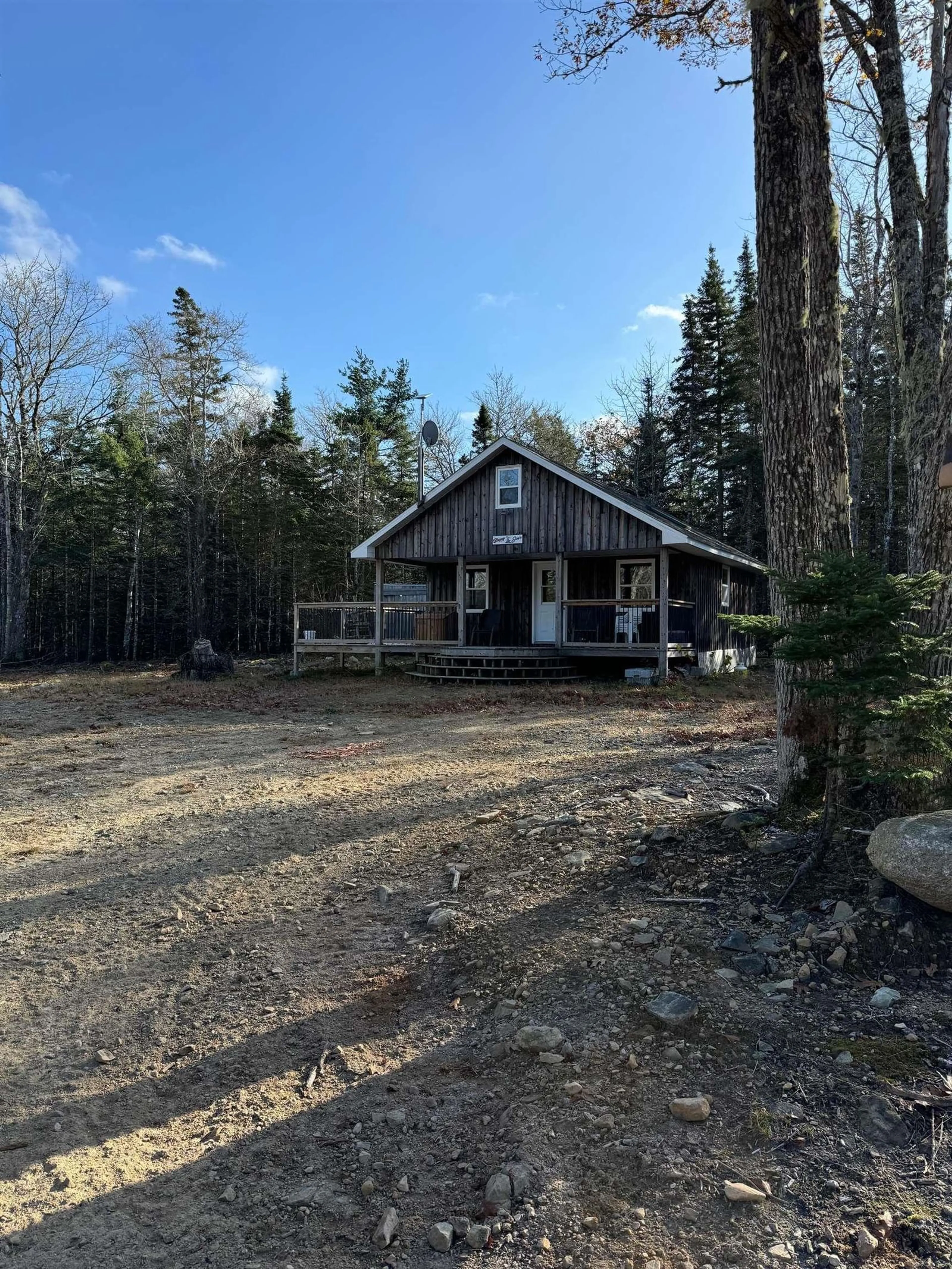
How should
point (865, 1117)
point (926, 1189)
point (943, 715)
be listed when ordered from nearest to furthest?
point (926, 1189) < point (865, 1117) < point (943, 715)

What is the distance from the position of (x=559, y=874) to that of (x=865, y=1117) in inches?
82.5

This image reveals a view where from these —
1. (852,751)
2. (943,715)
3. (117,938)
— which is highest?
(943,715)

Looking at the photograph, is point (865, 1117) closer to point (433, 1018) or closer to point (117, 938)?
point (433, 1018)

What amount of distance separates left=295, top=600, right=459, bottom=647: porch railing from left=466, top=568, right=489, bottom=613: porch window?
2.47 ft

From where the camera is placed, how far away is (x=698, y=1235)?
1.89 m

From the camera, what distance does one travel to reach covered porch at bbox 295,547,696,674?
1745 centimetres

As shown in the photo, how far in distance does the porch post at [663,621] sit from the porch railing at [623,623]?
0.36 meters

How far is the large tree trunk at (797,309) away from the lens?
14.5 feet

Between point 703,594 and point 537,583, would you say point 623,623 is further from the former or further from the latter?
point 537,583

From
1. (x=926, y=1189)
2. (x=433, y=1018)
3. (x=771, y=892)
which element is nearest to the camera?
(x=926, y=1189)

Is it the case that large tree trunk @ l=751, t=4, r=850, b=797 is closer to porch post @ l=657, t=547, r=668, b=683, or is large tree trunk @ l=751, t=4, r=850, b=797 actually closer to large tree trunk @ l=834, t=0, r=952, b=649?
large tree trunk @ l=834, t=0, r=952, b=649

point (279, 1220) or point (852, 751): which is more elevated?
point (852, 751)

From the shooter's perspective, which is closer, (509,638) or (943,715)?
(943,715)

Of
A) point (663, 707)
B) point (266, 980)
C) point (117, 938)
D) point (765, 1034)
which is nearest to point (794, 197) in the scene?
point (765, 1034)
